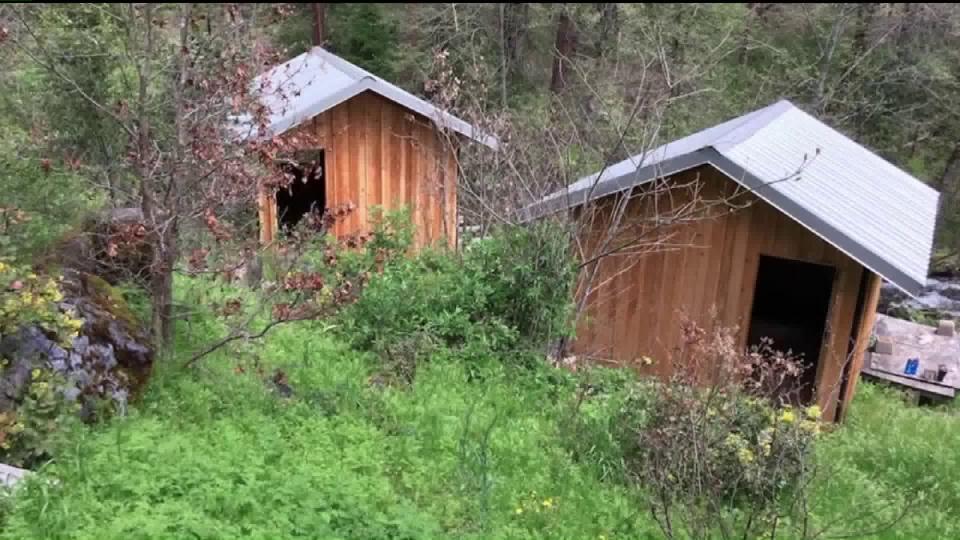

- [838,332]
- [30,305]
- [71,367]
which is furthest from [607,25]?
[30,305]

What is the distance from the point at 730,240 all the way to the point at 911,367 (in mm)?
4205

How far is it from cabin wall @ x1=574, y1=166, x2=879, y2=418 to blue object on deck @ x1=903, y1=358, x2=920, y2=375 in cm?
249

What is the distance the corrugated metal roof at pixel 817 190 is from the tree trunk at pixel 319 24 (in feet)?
44.0

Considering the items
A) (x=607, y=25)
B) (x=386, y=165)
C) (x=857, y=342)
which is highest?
(x=607, y=25)

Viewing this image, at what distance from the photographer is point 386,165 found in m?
11.7

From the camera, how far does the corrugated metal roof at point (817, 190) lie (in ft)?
24.1

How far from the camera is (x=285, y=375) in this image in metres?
5.92

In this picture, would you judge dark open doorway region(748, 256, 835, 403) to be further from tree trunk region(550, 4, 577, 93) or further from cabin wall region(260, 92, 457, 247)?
tree trunk region(550, 4, 577, 93)

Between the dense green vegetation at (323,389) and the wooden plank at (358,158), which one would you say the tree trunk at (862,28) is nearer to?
the dense green vegetation at (323,389)

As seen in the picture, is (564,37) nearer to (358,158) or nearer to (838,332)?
(358,158)

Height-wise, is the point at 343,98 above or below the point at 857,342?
above

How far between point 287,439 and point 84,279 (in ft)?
5.94

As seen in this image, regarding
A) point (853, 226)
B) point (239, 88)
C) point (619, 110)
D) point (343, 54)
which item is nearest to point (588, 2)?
point (343, 54)

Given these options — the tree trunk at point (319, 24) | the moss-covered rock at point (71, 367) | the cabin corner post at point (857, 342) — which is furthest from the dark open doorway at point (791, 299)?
the tree trunk at point (319, 24)
